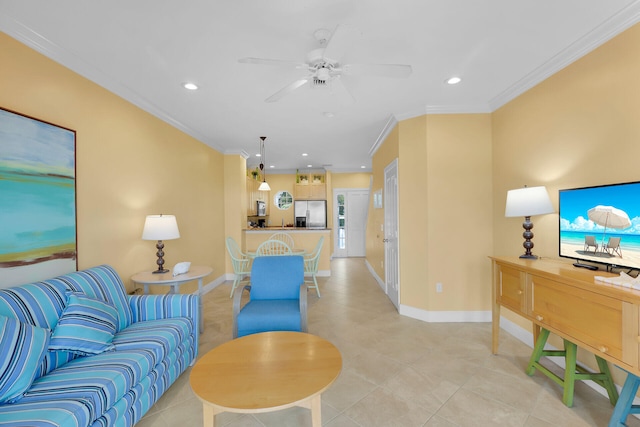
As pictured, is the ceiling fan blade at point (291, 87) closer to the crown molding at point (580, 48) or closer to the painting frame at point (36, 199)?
Answer: the painting frame at point (36, 199)

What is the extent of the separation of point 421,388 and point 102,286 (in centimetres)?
262

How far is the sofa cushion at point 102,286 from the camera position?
1.97 metres

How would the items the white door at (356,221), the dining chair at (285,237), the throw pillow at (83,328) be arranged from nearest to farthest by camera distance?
the throw pillow at (83,328)
the dining chair at (285,237)
the white door at (356,221)

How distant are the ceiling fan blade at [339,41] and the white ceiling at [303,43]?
0.93 ft

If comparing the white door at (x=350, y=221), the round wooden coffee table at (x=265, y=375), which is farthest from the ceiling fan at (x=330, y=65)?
the white door at (x=350, y=221)

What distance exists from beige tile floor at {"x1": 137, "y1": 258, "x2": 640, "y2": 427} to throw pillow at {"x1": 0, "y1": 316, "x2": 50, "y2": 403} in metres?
0.75

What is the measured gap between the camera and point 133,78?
8.41 feet

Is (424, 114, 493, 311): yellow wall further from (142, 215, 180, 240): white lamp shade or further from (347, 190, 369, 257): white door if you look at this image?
(347, 190, 369, 257): white door

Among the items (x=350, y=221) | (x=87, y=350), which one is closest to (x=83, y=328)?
(x=87, y=350)

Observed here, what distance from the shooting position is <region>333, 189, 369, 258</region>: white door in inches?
A: 317

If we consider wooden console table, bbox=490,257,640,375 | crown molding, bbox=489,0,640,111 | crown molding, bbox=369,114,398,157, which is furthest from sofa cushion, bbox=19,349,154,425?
crown molding, bbox=489,0,640,111

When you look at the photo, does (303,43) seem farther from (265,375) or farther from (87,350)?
(87,350)

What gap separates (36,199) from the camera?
197 cm

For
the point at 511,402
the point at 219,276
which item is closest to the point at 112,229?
the point at 219,276
